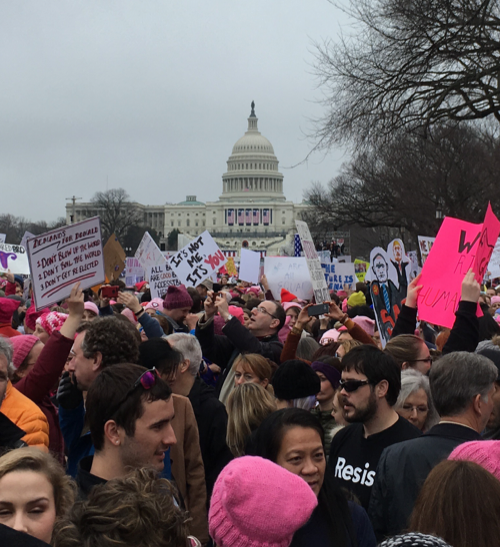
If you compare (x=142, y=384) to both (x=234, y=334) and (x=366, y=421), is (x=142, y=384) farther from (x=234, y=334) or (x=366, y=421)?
(x=234, y=334)

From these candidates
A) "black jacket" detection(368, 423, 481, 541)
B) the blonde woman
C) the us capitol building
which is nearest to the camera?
"black jacket" detection(368, 423, 481, 541)

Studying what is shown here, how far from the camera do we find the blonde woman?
3.86m

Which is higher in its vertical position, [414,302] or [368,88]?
Answer: [368,88]

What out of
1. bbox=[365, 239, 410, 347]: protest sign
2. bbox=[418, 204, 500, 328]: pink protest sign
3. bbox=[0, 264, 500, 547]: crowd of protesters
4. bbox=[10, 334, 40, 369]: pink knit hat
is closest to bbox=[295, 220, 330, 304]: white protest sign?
bbox=[365, 239, 410, 347]: protest sign

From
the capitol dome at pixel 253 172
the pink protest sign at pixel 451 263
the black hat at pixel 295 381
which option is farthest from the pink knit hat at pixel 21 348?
the capitol dome at pixel 253 172

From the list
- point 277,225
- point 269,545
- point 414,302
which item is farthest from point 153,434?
point 277,225

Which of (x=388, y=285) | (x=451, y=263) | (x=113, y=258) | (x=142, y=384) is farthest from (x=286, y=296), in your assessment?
(x=142, y=384)

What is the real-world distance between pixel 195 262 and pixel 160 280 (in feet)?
2.52

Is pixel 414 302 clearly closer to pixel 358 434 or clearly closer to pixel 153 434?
pixel 358 434

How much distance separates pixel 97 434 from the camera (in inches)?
118

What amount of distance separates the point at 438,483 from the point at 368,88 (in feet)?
30.5

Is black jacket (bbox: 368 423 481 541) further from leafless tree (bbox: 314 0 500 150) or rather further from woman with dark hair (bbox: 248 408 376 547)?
leafless tree (bbox: 314 0 500 150)

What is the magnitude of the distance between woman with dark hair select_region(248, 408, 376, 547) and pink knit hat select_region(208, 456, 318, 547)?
37 centimetres

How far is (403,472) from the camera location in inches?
126
